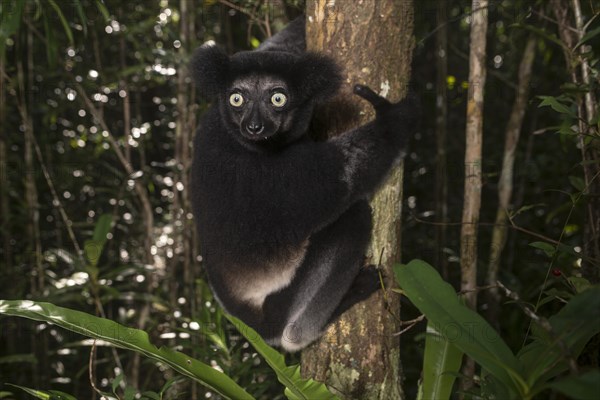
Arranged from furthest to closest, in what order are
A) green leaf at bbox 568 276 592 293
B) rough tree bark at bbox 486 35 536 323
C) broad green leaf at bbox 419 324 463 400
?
rough tree bark at bbox 486 35 536 323 → green leaf at bbox 568 276 592 293 → broad green leaf at bbox 419 324 463 400

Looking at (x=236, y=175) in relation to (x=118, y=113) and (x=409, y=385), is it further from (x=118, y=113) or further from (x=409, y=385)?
(x=118, y=113)

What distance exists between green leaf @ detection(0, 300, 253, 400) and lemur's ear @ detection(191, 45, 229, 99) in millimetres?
1553

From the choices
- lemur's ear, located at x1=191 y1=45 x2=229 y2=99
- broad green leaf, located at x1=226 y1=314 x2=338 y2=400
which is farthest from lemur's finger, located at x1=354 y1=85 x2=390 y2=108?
broad green leaf, located at x1=226 y1=314 x2=338 y2=400

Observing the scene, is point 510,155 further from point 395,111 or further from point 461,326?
point 461,326

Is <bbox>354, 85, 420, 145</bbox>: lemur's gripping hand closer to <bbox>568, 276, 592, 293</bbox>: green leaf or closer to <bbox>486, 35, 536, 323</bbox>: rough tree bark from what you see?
<bbox>568, 276, 592, 293</bbox>: green leaf

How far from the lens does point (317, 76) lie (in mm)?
2666

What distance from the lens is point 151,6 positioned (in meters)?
5.10

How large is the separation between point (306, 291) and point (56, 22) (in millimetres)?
3750

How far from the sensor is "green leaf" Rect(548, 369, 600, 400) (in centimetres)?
124

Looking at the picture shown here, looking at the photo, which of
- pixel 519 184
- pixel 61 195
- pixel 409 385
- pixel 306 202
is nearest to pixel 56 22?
pixel 61 195

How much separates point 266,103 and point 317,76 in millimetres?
404

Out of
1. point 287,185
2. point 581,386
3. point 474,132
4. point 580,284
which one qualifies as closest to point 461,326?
point 581,386

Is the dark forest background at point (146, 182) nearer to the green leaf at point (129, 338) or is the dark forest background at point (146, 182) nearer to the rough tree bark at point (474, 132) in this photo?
the rough tree bark at point (474, 132)

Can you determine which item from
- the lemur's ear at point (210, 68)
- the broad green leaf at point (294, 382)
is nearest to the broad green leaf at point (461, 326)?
the broad green leaf at point (294, 382)
